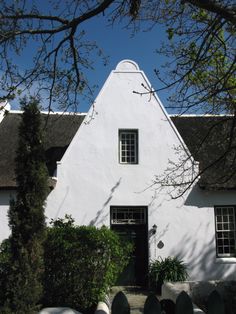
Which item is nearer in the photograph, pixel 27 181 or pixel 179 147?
pixel 27 181

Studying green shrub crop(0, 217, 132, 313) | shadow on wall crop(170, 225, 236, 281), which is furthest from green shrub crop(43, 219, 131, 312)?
shadow on wall crop(170, 225, 236, 281)

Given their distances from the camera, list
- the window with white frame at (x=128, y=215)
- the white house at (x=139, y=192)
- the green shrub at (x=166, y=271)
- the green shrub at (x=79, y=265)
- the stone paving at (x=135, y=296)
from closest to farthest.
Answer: the green shrub at (x=79, y=265) → the stone paving at (x=135, y=296) → the green shrub at (x=166, y=271) → the white house at (x=139, y=192) → the window with white frame at (x=128, y=215)

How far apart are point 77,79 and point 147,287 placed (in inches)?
390

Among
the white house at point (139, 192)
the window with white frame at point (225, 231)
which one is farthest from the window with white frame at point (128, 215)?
the window with white frame at point (225, 231)

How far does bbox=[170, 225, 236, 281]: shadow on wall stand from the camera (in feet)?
56.0

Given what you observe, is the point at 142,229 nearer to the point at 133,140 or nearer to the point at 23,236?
the point at 133,140

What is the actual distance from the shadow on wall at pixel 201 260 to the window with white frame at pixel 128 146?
3.80m

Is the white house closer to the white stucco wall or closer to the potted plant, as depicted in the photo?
the white stucco wall

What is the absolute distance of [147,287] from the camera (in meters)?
16.8

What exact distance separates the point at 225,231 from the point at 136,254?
3.78m

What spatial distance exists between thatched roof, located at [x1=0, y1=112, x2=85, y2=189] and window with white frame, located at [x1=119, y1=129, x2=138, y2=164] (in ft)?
7.07

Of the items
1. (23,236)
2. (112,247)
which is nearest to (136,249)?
(112,247)

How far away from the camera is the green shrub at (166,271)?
1603cm

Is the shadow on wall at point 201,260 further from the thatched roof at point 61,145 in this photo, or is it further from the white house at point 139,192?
the thatched roof at point 61,145
